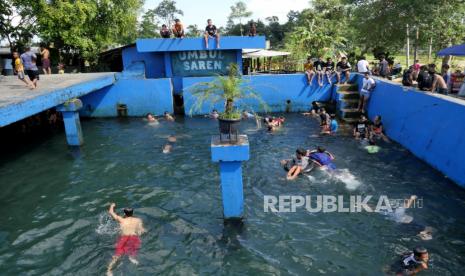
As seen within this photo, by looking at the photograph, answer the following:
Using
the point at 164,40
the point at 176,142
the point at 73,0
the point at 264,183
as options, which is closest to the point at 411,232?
the point at 264,183

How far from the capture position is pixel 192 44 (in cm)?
2094

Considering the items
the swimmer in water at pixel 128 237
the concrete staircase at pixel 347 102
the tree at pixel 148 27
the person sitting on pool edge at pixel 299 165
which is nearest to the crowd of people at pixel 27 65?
the swimmer in water at pixel 128 237

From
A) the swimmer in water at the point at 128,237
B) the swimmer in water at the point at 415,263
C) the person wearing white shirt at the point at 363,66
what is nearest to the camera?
the swimmer in water at the point at 415,263

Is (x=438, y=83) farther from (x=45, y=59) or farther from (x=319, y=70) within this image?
(x=45, y=59)

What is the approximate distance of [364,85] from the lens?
18.2 m

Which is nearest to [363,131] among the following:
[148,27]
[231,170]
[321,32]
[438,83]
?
[438,83]

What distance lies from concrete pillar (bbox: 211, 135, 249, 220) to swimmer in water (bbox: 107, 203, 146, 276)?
2111 mm

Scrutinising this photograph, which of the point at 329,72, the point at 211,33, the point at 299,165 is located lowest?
the point at 299,165

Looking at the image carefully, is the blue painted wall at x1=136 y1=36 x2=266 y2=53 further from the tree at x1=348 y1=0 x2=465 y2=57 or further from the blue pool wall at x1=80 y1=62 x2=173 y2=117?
the tree at x1=348 y1=0 x2=465 y2=57

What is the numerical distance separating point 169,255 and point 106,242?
1.60 meters

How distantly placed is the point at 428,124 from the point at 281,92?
9629 mm

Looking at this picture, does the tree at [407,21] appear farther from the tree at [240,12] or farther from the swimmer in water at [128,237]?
the tree at [240,12]

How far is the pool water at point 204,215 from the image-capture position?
25.3 ft

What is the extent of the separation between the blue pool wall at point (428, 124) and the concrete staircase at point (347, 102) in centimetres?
188
